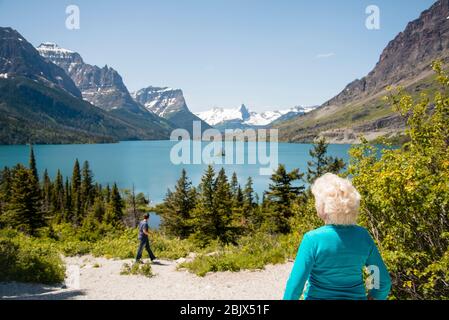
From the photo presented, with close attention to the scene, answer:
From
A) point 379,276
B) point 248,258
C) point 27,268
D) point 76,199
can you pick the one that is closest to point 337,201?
point 379,276

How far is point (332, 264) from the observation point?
3.19 metres

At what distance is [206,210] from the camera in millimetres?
32125

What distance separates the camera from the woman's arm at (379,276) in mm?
3377

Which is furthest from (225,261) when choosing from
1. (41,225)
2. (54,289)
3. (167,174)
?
(167,174)

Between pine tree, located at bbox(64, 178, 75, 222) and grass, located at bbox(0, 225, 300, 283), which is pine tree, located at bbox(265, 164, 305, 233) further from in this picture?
pine tree, located at bbox(64, 178, 75, 222)

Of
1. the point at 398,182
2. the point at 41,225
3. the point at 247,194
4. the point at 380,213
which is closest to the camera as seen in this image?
the point at 398,182

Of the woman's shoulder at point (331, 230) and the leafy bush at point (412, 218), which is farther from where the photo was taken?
the leafy bush at point (412, 218)

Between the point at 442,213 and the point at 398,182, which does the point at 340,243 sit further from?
the point at 442,213

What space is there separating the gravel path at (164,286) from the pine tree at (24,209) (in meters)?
32.3

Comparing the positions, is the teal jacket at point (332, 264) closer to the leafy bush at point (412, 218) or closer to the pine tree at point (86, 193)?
the leafy bush at point (412, 218)

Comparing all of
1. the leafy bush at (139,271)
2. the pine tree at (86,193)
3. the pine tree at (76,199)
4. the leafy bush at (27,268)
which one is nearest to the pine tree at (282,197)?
the leafy bush at (139,271)

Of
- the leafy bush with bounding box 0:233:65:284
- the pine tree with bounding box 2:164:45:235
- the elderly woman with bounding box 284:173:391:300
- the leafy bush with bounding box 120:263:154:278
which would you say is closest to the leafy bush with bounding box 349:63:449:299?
the elderly woman with bounding box 284:173:391:300

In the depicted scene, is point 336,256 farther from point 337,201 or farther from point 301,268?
point 337,201
